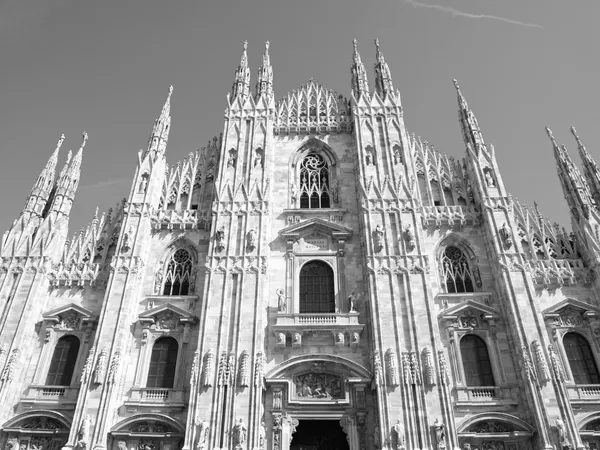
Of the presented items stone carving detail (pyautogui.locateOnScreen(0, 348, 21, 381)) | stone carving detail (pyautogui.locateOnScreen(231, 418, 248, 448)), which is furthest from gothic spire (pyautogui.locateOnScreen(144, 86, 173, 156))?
stone carving detail (pyautogui.locateOnScreen(231, 418, 248, 448))

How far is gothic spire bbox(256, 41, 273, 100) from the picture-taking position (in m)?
29.1

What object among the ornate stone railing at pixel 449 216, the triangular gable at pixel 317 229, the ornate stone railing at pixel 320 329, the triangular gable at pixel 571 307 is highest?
the ornate stone railing at pixel 449 216

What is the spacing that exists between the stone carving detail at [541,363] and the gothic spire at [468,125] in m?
11.2

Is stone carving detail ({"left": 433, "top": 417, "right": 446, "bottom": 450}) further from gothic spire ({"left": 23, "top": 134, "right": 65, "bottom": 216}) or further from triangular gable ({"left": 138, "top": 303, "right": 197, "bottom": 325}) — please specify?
gothic spire ({"left": 23, "top": 134, "right": 65, "bottom": 216})

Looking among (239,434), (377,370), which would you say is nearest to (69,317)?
(239,434)

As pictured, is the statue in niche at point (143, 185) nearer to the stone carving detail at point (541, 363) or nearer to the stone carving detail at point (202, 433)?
the stone carving detail at point (202, 433)

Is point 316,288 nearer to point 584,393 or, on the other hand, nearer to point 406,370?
point 406,370

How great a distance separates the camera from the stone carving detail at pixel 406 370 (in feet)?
62.0

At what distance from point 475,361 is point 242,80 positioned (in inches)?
827

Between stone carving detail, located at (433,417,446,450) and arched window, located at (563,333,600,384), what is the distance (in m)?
6.37

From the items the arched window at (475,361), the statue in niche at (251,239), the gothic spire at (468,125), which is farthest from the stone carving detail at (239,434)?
the gothic spire at (468,125)

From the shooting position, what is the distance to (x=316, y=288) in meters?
22.8

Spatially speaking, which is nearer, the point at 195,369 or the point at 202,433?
the point at 202,433

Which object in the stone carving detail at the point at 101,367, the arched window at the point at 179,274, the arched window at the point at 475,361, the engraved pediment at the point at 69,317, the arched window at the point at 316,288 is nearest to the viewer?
the stone carving detail at the point at 101,367
